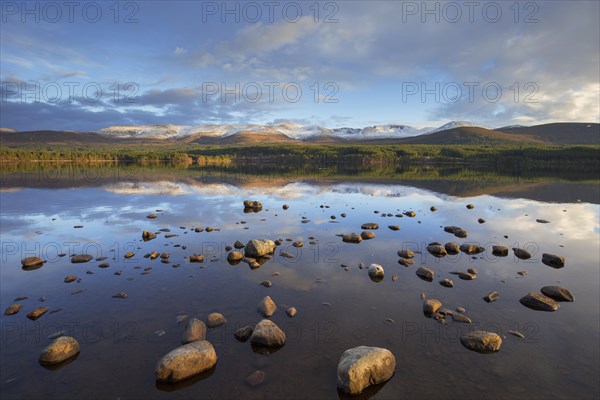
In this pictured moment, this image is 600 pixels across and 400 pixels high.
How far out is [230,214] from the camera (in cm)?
2675

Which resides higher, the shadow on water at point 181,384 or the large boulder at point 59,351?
the large boulder at point 59,351

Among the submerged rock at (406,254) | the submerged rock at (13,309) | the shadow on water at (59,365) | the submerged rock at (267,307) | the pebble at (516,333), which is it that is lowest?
the pebble at (516,333)

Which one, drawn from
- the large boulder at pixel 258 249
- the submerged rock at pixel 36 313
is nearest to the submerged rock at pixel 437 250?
the large boulder at pixel 258 249

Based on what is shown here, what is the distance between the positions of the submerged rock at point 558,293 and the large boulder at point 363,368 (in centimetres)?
778

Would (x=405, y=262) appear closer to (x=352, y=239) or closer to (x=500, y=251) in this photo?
(x=352, y=239)

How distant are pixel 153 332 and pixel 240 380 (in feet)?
10.8

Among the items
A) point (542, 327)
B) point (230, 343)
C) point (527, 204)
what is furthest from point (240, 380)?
point (527, 204)

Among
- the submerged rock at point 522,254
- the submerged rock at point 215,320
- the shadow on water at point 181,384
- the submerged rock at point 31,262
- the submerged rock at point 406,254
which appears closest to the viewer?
the shadow on water at point 181,384

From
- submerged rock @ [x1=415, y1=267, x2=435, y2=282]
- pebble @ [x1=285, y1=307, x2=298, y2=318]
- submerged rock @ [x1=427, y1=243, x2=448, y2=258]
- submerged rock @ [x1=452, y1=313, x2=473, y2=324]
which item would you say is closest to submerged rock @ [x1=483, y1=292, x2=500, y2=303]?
submerged rock @ [x1=452, y1=313, x2=473, y2=324]

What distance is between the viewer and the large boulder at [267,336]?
877cm

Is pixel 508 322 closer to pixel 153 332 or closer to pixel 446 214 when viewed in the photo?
pixel 153 332

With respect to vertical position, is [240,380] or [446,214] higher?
[446,214]

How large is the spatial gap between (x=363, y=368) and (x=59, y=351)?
7.17 m

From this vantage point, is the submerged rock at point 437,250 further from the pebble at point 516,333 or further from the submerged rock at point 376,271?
the pebble at point 516,333
